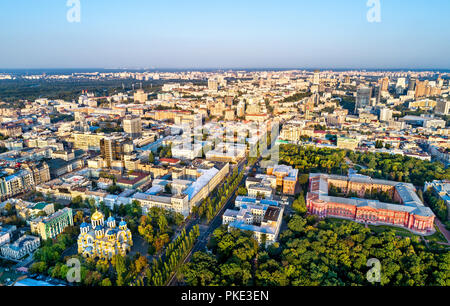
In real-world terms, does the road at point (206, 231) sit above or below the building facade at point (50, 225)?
below

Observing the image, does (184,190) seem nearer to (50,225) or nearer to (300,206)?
(300,206)

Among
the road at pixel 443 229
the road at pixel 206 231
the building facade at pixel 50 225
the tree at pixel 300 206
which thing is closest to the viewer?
the road at pixel 206 231

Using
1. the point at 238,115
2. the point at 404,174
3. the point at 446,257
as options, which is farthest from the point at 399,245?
Answer: the point at 238,115

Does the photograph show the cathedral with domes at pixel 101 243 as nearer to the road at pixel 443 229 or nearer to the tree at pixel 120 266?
the tree at pixel 120 266

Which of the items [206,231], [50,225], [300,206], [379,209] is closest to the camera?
[50,225]

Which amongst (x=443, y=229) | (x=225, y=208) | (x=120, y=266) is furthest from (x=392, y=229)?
(x=120, y=266)

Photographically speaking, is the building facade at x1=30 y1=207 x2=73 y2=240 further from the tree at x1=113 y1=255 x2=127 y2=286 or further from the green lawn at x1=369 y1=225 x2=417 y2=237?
the green lawn at x1=369 y1=225 x2=417 y2=237

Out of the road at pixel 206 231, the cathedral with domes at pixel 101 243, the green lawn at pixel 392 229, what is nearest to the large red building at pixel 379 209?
the green lawn at pixel 392 229
